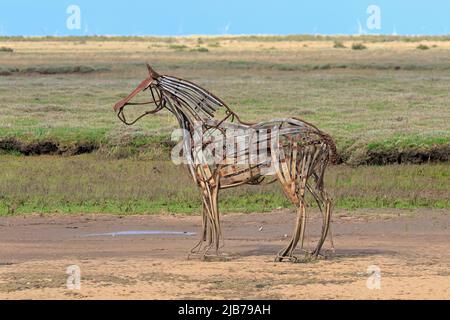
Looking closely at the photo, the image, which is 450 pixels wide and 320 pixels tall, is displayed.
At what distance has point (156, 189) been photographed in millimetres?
17938

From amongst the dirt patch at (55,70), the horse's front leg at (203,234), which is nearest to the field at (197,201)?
the horse's front leg at (203,234)

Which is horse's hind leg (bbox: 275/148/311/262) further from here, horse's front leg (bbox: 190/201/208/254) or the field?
horse's front leg (bbox: 190/201/208/254)

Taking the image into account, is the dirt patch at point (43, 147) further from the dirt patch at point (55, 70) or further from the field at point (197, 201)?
the dirt patch at point (55, 70)

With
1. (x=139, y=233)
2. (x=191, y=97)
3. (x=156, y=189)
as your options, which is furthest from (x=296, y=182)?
(x=156, y=189)

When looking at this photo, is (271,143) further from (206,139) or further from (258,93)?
(258,93)

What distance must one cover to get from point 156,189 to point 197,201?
130cm

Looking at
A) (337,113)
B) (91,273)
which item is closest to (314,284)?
(91,273)

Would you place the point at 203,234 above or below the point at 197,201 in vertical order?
below

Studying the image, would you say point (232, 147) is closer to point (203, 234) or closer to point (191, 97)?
point (191, 97)

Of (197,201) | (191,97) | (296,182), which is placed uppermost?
(191,97)

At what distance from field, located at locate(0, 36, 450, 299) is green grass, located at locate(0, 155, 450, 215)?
35 millimetres

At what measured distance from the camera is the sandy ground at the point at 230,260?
9930 millimetres

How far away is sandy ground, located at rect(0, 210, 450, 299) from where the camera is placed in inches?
391

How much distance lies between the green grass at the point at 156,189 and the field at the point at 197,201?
4 cm
